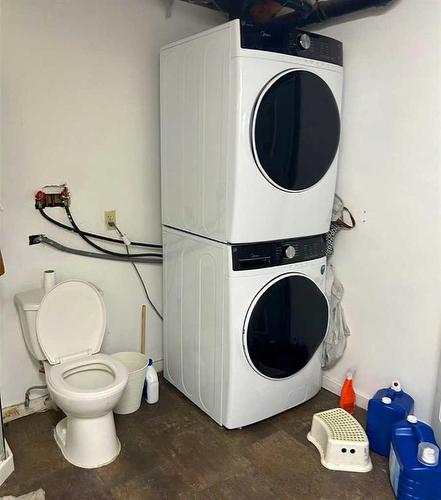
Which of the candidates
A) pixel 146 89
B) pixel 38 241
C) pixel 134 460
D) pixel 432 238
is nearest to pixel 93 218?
pixel 38 241

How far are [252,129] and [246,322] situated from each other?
904 millimetres

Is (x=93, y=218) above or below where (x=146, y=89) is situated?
below

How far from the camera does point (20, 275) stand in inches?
89.3

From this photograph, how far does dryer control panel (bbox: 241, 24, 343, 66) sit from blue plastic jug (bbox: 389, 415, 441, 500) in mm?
1775

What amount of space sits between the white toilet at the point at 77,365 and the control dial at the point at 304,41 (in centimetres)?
155

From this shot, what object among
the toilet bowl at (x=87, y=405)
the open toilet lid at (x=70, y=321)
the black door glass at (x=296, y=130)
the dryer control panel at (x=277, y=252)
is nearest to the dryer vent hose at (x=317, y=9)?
the black door glass at (x=296, y=130)

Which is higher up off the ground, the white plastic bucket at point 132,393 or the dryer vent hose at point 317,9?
the dryer vent hose at point 317,9

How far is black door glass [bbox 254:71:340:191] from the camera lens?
200 centimetres

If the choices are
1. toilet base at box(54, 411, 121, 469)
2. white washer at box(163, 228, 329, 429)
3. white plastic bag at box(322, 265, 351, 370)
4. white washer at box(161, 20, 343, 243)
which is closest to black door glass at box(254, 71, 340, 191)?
white washer at box(161, 20, 343, 243)

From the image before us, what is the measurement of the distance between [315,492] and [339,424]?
0.36 m

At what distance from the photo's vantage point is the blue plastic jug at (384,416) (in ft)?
6.97

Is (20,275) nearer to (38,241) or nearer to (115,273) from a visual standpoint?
(38,241)

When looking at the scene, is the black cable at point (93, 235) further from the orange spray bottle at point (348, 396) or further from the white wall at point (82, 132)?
the orange spray bottle at point (348, 396)

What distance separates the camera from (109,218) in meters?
2.53
